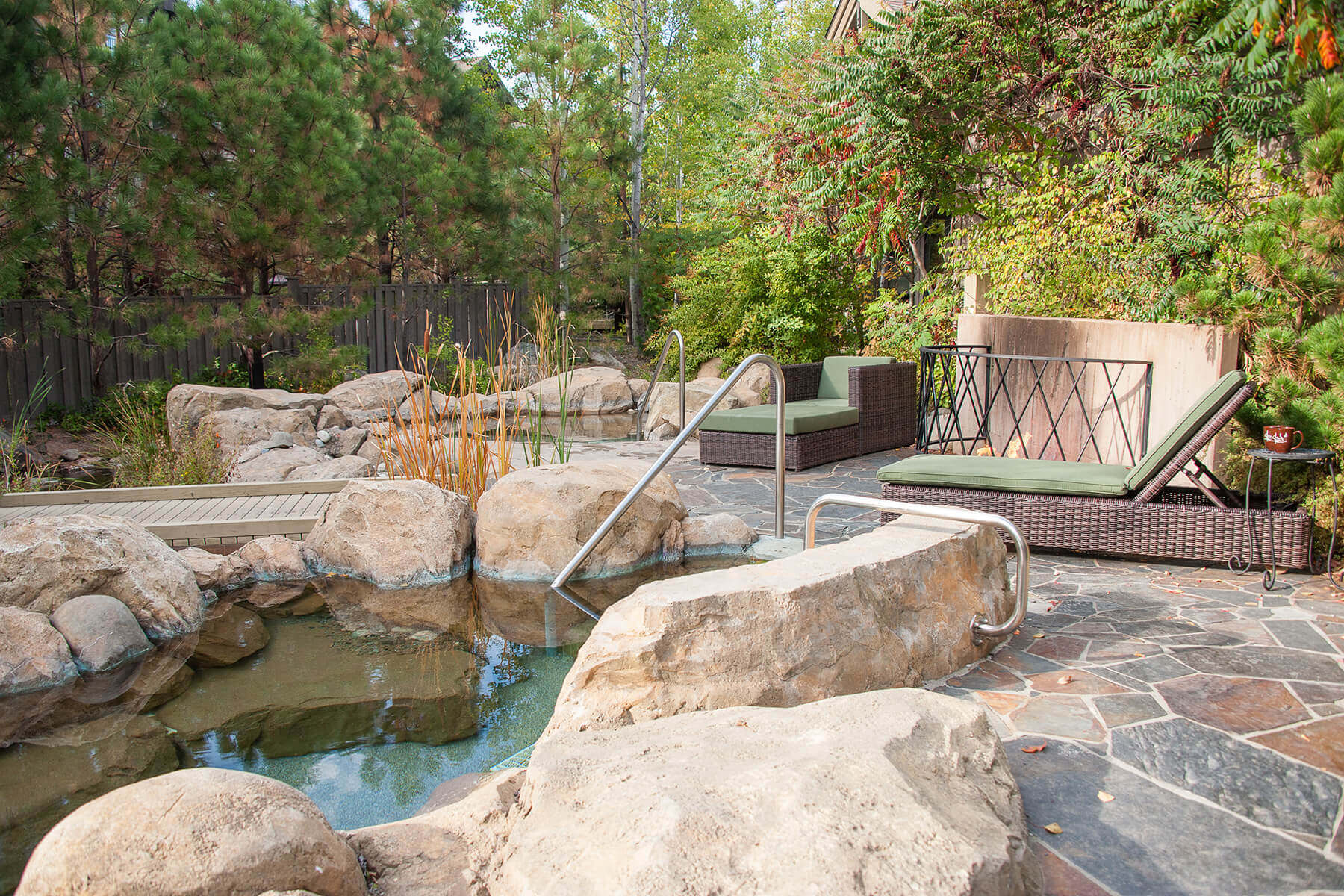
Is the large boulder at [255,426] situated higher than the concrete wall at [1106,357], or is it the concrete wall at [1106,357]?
the concrete wall at [1106,357]

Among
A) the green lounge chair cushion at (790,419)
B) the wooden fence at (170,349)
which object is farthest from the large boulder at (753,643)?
the wooden fence at (170,349)

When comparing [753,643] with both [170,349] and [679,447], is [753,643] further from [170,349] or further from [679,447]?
[170,349]

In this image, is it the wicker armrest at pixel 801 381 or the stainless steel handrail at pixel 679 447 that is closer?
the stainless steel handrail at pixel 679 447

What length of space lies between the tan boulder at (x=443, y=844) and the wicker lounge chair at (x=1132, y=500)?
3.10 metres

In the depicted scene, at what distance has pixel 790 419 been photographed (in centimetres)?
715

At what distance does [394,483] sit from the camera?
215 inches

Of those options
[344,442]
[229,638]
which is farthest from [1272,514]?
[344,442]

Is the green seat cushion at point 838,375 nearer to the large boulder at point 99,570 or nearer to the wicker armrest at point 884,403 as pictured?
the wicker armrest at point 884,403

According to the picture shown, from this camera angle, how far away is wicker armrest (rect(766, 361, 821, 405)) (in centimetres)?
816

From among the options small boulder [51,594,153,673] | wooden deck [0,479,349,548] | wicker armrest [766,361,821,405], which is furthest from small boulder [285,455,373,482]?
wicker armrest [766,361,821,405]

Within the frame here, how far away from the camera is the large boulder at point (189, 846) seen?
181 centimetres

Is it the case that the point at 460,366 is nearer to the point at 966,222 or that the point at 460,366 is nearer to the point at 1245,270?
the point at 1245,270

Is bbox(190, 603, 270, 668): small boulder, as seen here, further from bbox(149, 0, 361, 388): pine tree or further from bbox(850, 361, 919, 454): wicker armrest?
bbox(149, 0, 361, 388): pine tree

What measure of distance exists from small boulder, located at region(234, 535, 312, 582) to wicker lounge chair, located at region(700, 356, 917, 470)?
330cm
